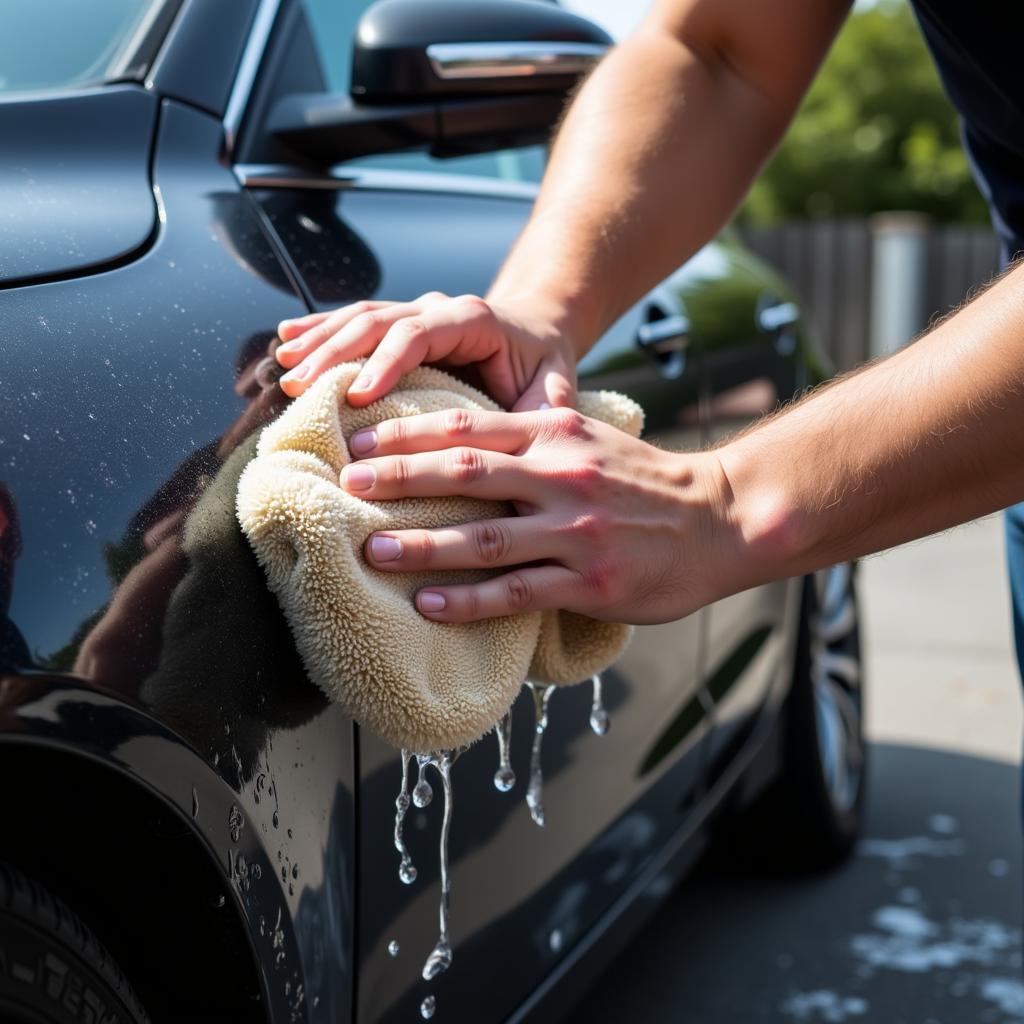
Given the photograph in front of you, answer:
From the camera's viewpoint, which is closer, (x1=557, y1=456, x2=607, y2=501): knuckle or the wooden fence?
(x1=557, y1=456, x2=607, y2=501): knuckle

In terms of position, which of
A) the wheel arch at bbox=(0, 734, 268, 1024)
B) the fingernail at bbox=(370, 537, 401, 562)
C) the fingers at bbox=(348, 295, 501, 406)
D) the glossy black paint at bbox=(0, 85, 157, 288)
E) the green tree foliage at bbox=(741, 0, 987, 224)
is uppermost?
the glossy black paint at bbox=(0, 85, 157, 288)

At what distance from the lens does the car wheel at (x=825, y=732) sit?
275 cm

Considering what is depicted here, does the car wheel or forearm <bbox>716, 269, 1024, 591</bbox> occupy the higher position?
forearm <bbox>716, 269, 1024, 591</bbox>

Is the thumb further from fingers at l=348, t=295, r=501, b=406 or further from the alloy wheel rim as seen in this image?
the alloy wheel rim

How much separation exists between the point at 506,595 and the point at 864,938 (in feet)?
5.92

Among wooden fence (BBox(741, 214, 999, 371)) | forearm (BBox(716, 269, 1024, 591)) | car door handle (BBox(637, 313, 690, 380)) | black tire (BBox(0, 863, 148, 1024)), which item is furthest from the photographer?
wooden fence (BBox(741, 214, 999, 371))

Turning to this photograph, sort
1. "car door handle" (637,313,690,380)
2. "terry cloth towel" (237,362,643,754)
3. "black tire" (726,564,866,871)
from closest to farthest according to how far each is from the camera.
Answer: "terry cloth towel" (237,362,643,754) → "car door handle" (637,313,690,380) → "black tire" (726,564,866,871)

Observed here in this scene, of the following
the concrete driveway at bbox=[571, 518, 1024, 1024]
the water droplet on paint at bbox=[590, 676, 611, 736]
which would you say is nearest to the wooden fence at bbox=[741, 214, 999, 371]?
the concrete driveway at bbox=[571, 518, 1024, 1024]

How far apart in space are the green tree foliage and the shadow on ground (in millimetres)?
20773

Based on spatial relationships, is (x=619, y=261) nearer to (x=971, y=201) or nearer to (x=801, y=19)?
(x=801, y=19)

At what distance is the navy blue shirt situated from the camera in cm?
147

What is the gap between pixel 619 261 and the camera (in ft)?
5.16

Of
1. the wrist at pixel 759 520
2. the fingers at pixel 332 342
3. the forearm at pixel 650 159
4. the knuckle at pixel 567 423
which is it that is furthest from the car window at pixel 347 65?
the wrist at pixel 759 520

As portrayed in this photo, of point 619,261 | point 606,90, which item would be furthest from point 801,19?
point 619,261
